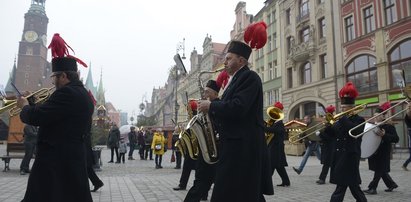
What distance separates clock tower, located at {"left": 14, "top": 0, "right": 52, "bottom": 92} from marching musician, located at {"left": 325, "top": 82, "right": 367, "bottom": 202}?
110m

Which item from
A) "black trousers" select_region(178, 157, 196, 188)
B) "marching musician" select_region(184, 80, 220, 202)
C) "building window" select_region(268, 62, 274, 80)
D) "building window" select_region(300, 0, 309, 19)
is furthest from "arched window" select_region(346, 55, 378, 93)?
"marching musician" select_region(184, 80, 220, 202)

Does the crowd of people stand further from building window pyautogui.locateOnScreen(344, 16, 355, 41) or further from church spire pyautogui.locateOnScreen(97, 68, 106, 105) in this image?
church spire pyautogui.locateOnScreen(97, 68, 106, 105)

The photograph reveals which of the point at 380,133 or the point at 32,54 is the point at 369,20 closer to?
the point at 380,133

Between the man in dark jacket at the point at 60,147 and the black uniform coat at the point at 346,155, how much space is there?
395 cm

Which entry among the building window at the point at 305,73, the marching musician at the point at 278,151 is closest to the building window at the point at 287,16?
the building window at the point at 305,73

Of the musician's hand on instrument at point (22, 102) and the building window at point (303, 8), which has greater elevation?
the building window at point (303, 8)

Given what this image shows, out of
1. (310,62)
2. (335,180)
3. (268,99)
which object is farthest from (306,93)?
(335,180)

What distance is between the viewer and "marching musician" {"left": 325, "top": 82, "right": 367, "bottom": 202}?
566 centimetres

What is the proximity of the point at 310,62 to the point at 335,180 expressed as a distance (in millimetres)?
28648

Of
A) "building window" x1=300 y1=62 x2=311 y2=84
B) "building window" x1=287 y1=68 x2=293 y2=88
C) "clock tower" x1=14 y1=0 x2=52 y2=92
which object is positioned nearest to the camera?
"building window" x1=300 y1=62 x2=311 y2=84

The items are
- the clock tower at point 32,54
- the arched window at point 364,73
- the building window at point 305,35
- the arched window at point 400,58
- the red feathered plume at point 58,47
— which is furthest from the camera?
the clock tower at point 32,54

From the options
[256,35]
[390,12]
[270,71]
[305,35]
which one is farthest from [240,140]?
[270,71]

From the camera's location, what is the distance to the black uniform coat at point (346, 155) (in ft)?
18.7

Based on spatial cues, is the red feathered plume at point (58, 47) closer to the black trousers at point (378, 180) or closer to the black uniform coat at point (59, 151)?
the black uniform coat at point (59, 151)
